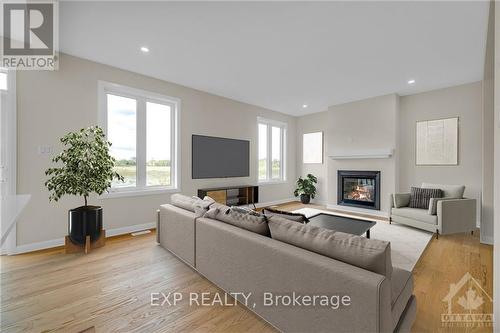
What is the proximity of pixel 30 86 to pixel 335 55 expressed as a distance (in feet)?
13.9

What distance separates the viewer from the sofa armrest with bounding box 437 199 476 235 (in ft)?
11.0

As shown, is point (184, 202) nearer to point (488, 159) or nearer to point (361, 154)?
point (361, 154)

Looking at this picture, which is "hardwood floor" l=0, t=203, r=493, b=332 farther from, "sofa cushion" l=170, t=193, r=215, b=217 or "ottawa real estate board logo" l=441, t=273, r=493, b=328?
"sofa cushion" l=170, t=193, r=215, b=217

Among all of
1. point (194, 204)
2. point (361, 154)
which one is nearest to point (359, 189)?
point (361, 154)

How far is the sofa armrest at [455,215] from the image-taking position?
336 centimetres

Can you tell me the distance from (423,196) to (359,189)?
1.54 metres

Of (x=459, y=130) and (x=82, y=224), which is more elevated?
(x=459, y=130)

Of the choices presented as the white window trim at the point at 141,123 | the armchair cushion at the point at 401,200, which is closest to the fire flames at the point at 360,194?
the armchair cushion at the point at 401,200

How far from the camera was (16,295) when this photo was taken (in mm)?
1973

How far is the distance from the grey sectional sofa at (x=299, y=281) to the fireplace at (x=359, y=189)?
4.11 metres

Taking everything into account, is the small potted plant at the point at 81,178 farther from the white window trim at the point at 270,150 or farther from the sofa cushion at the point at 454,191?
the sofa cushion at the point at 454,191

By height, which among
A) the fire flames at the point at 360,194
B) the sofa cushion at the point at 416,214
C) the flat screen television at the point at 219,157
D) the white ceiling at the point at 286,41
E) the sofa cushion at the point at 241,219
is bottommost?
the sofa cushion at the point at 416,214

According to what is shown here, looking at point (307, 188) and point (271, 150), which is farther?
point (271, 150)

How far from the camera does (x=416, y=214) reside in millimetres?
3688
